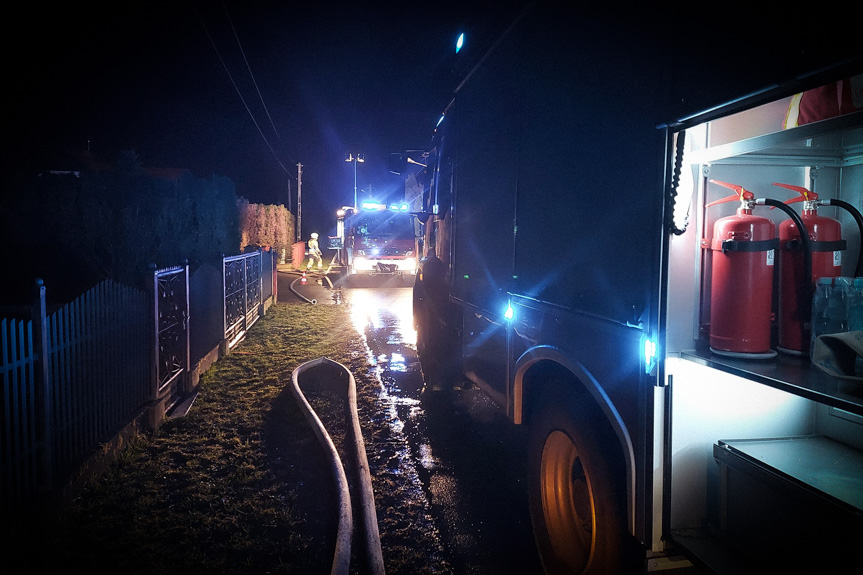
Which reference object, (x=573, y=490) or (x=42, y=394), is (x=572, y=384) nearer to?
(x=573, y=490)

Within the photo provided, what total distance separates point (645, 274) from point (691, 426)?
0.67 m

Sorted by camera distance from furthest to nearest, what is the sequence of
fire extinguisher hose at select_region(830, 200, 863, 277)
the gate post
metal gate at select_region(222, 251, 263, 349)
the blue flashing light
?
metal gate at select_region(222, 251, 263, 349) < the gate post < fire extinguisher hose at select_region(830, 200, 863, 277) < the blue flashing light

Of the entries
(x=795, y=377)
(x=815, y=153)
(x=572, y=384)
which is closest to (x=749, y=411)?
(x=795, y=377)

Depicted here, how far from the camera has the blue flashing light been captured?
1953 mm

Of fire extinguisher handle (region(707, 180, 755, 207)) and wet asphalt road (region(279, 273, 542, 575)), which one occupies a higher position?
fire extinguisher handle (region(707, 180, 755, 207))

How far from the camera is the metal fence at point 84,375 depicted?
3.28 metres

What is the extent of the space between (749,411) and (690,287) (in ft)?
2.32

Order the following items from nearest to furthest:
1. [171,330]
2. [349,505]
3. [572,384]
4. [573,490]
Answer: [572,384] → [573,490] → [349,505] → [171,330]

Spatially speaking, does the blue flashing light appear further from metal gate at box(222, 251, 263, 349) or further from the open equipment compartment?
metal gate at box(222, 251, 263, 349)

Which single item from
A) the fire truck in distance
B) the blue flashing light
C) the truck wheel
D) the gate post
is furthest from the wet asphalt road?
the fire truck in distance

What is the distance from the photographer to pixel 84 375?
413cm

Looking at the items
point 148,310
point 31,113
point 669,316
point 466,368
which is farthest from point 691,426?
point 31,113

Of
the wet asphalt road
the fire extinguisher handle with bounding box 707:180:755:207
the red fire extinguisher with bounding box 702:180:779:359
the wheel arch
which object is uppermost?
the fire extinguisher handle with bounding box 707:180:755:207

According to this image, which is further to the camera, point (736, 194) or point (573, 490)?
point (573, 490)
